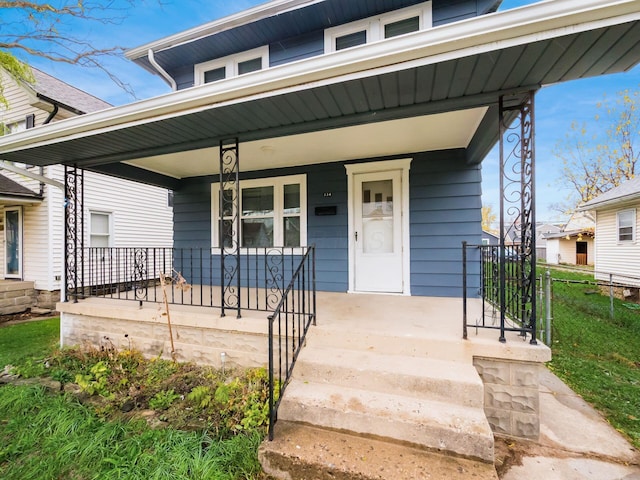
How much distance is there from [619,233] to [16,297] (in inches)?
661

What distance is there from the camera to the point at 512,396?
2131 millimetres

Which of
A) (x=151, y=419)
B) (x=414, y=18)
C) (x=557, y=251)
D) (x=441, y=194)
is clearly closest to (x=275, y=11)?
(x=414, y=18)

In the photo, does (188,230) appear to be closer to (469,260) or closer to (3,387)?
(3,387)

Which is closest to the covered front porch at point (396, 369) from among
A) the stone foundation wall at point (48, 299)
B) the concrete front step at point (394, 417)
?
the concrete front step at point (394, 417)

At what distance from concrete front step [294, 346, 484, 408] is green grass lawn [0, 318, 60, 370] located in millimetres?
4152

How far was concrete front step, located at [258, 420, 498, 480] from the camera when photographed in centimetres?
158

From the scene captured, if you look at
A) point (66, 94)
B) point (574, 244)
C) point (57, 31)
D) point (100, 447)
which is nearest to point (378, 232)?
point (100, 447)

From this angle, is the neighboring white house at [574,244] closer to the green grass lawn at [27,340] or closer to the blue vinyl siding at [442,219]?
the blue vinyl siding at [442,219]

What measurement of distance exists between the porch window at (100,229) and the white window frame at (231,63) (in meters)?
4.95

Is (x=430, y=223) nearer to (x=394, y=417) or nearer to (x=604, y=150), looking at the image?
(x=394, y=417)

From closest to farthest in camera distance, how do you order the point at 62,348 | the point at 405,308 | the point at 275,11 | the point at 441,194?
the point at 405,308
the point at 62,348
the point at 441,194
the point at 275,11

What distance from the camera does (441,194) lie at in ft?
13.6

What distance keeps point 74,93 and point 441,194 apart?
10.7m

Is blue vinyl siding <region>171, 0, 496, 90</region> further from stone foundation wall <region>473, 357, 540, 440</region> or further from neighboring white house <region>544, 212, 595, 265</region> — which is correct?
neighboring white house <region>544, 212, 595, 265</region>
